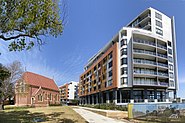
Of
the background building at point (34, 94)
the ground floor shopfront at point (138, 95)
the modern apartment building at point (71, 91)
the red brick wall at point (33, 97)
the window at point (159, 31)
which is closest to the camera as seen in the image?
the ground floor shopfront at point (138, 95)

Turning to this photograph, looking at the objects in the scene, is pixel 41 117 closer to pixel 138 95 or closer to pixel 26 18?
pixel 26 18

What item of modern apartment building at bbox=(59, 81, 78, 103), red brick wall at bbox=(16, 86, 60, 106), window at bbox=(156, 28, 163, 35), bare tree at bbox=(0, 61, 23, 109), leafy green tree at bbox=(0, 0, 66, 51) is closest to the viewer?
leafy green tree at bbox=(0, 0, 66, 51)

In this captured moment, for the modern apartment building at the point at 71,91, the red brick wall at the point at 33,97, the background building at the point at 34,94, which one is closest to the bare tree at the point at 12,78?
the background building at the point at 34,94

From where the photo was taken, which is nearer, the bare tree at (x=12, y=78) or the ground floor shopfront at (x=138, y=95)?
the bare tree at (x=12, y=78)

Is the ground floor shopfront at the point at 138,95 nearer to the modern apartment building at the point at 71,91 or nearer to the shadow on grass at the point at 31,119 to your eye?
the shadow on grass at the point at 31,119

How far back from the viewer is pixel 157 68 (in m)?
60.2

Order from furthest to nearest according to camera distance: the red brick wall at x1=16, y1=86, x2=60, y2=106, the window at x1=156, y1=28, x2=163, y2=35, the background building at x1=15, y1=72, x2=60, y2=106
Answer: the window at x1=156, y1=28, x2=163, y2=35, the red brick wall at x1=16, y1=86, x2=60, y2=106, the background building at x1=15, y1=72, x2=60, y2=106

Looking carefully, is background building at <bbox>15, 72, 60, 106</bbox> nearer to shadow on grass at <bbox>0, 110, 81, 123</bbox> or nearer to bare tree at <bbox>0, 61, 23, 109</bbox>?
bare tree at <bbox>0, 61, 23, 109</bbox>

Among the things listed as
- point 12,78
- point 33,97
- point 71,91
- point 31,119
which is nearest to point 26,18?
point 31,119

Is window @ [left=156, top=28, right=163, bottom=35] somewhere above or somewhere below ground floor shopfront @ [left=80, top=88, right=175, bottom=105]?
above

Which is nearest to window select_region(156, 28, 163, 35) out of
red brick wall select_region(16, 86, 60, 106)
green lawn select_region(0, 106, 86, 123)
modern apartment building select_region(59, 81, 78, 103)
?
red brick wall select_region(16, 86, 60, 106)

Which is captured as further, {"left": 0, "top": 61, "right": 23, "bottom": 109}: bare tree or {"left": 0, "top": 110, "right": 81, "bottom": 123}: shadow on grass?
{"left": 0, "top": 61, "right": 23, "bottom": 109}: bare tree

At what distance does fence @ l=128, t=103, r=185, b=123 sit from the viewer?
17.8 meters

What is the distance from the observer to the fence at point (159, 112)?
58.4ft
